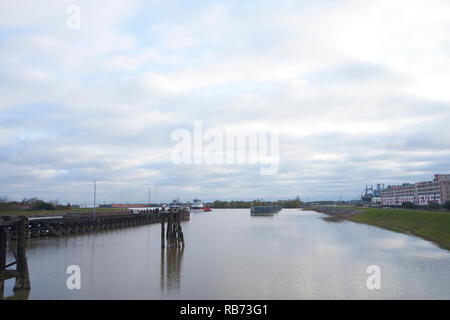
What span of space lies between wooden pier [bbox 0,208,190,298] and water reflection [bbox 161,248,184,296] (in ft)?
6.53

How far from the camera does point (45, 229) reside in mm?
44219

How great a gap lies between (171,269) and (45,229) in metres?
27.1

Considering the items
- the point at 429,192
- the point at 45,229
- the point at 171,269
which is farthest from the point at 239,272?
the point at 429,192

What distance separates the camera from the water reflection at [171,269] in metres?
19.7

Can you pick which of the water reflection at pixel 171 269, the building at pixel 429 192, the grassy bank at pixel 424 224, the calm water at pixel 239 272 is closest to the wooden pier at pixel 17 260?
the calm water at pixel 239 272

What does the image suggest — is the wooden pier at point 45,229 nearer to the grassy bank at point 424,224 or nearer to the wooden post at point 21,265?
the wooden post at point 21,265

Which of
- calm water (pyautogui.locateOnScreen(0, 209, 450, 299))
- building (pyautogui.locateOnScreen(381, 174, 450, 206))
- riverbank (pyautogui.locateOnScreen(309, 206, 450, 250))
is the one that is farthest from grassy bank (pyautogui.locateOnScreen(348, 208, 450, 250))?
building (pyautogui.locateOnScreen(381, 174, 450, 206))

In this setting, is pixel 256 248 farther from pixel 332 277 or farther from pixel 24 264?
pixel 24 264

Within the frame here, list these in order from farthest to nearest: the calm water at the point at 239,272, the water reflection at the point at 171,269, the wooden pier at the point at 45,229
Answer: the water reflection at the point at 171,269 → the calm water at the point at 239,272 → the wooden pier at the point at 45,229

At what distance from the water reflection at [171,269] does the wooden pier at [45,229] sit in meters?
1.99

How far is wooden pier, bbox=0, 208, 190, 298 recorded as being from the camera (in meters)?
18.1

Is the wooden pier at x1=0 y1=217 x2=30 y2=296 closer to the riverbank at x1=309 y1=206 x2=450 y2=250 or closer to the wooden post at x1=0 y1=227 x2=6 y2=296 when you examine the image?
the wooden post at x1=0 y1=227 x2=6 y2=296
